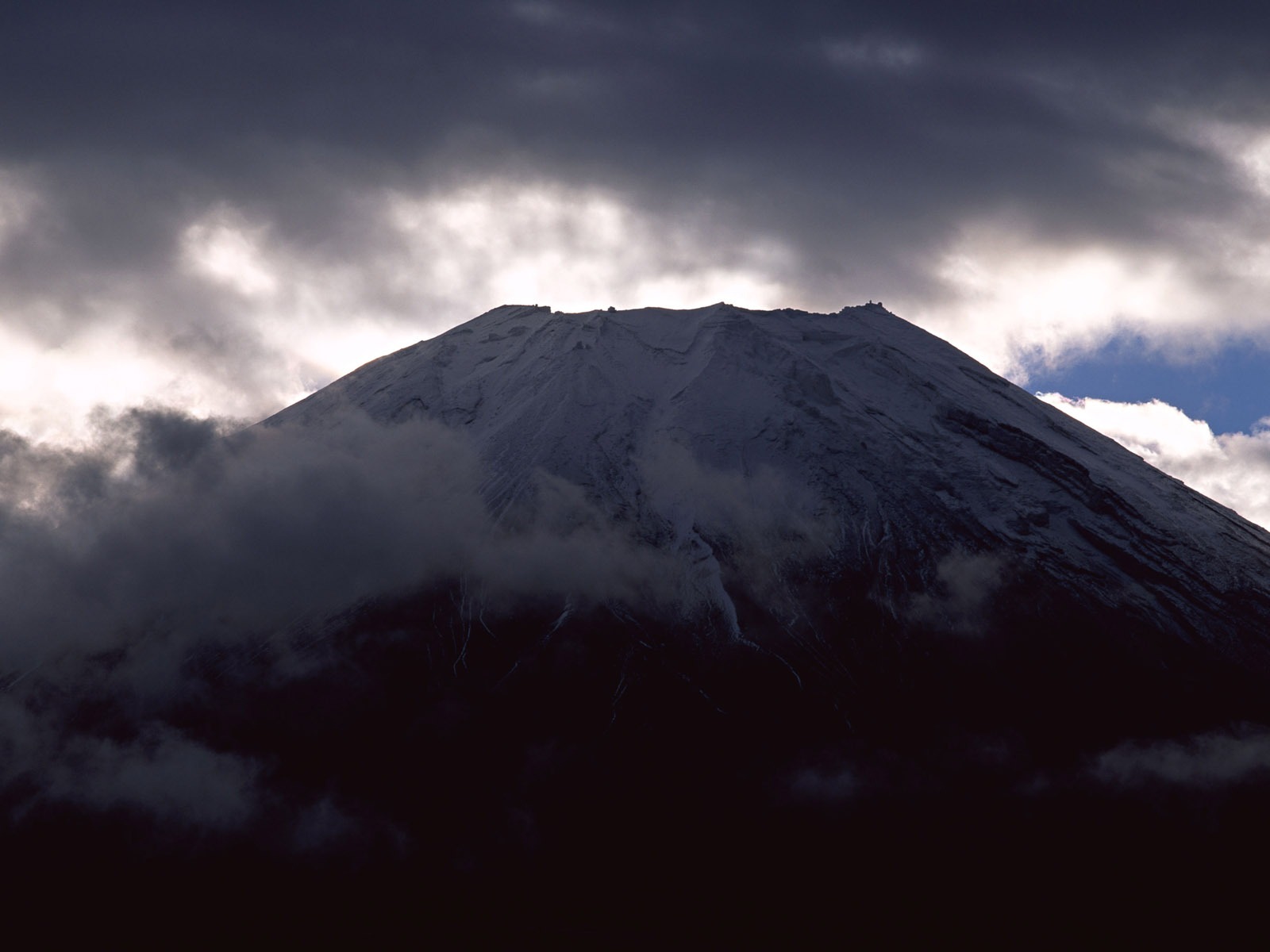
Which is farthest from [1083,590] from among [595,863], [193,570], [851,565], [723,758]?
[193,570]

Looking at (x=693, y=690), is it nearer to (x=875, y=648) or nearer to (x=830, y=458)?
(x=875, y=648)

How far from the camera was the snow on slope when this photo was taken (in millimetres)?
154500

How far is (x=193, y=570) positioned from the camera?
17325cm

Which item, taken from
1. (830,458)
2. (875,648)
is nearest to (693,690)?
(875,648)

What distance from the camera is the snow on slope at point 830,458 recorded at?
154500 mm

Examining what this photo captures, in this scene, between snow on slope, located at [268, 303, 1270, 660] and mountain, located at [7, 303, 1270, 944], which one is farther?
snow on slope, located at [268, 303, 1270, 660]

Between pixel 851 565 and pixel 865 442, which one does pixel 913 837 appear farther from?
pixel 865 442

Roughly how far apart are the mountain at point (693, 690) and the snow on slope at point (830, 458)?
591mm

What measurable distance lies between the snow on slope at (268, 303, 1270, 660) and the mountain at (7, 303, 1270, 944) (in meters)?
0.59

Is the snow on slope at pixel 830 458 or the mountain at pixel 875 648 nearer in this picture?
the mountain at pixel 875 648

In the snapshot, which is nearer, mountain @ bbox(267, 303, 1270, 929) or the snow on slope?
mountain @ bbox(267, 303, 1270, 929)

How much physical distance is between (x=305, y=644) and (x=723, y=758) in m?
55.0

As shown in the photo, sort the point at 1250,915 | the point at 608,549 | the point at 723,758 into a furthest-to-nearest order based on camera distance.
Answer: the point at 608,549, the point at 723,758, the point at 1250,915

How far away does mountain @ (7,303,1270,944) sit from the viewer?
5251 inches
